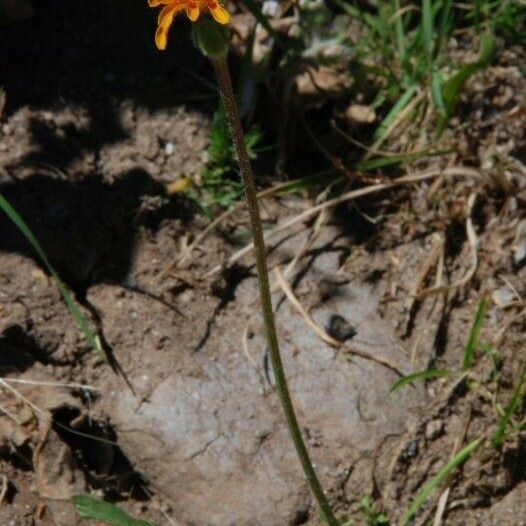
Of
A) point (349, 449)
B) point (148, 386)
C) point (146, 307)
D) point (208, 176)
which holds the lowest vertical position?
point (349, 449)

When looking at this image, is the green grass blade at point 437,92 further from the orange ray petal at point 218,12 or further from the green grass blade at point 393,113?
the orange ray petal at point 218,12

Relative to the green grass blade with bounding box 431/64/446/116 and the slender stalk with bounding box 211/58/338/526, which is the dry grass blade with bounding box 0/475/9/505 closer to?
the slender stalk with bounding box 211/58/338/526

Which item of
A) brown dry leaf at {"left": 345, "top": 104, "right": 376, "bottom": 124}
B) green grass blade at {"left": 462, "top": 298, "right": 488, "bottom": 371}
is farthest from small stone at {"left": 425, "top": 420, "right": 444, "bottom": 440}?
brown dry leaf at {"left": 345, "top": 104, "right": 376, "bottom": 124}

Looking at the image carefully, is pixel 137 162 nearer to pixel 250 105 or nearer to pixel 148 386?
pixel 250 105

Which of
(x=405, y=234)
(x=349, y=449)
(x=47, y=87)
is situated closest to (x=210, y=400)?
(x=349, y=449)

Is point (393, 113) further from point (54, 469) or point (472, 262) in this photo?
point (54, 469)

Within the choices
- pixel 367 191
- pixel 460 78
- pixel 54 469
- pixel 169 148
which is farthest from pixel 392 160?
→ pixel 54 469

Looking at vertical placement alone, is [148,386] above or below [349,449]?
above
